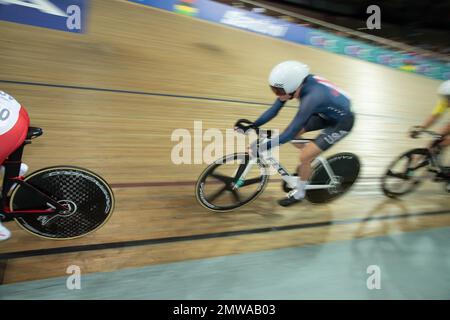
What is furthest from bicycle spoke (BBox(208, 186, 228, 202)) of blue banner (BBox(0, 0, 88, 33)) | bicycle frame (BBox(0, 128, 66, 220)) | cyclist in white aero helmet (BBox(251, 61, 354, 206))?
blue banner (BBox(0, 0, 88, 33))

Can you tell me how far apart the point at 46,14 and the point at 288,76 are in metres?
4.45

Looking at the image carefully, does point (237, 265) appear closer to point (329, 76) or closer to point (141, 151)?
point (141, 151)

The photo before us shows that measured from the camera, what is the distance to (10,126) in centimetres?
145

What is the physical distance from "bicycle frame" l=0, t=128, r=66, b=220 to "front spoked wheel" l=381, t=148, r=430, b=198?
10.1 ft

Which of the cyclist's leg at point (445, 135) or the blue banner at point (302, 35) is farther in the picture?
the blue banner at point (302, 35)

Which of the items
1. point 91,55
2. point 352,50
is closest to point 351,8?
point 352,50

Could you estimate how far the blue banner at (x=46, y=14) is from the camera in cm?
449

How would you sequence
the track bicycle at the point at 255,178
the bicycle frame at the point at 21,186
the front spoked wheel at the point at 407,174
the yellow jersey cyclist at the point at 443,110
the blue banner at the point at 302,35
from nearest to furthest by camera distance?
the bicycle frame at the point at 21,186
the track bicycle at the point at 255,178
the yellow jersey cyclist at the point at 443,110
the front spoked wheel at the point at 407,174
the blue banner at the point at 302,35

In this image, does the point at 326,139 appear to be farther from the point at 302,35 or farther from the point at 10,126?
the point at 302,35

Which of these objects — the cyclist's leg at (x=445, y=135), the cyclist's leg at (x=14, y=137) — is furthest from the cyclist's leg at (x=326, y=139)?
the cyclist's leg at (x=14, y=137)

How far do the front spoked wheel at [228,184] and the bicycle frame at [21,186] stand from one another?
3.35ft

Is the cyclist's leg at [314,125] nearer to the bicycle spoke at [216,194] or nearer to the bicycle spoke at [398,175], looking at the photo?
the bicycle spoke at [216,194]

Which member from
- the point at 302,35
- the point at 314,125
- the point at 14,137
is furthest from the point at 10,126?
the point at 302,35
